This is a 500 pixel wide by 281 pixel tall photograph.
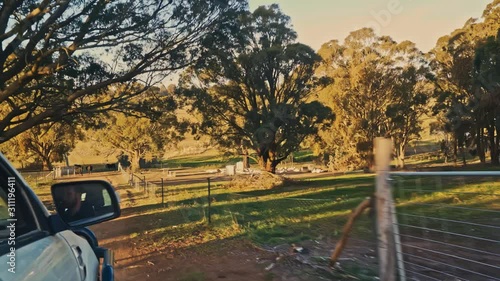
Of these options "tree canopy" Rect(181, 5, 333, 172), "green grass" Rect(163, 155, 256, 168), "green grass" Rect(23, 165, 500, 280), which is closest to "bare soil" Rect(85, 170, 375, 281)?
"green grass" Rect(23, 165, 500, 280)

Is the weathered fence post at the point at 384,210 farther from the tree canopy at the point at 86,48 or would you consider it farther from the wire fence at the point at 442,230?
the tree canopy at the point at 86,48

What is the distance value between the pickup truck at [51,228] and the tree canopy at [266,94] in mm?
26221

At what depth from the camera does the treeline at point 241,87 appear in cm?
1491

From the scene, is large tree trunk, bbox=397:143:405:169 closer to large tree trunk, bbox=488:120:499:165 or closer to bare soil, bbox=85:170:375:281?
large tree trunk, bbox=488:120:499:165

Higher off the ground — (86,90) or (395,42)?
(395,42)

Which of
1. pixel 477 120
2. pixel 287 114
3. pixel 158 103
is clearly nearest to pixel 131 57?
pixel 158 103

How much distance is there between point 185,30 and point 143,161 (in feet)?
146

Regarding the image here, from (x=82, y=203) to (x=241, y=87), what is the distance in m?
28.8

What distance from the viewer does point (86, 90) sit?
50.7ft

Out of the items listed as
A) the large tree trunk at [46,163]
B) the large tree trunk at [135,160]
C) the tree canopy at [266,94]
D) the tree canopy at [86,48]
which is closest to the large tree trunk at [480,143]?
the tree canopy at [266,94]

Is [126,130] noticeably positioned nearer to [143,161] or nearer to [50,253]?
[143,161]

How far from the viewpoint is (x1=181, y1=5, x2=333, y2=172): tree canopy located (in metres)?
29.5

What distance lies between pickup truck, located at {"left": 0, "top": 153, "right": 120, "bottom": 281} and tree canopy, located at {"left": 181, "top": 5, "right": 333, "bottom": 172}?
86.0ft

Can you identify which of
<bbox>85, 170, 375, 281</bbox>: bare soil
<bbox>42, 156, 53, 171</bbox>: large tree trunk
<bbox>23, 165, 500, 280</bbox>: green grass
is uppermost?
<bbox>42, 156, 53, 171</bbox>: large tree trunk
